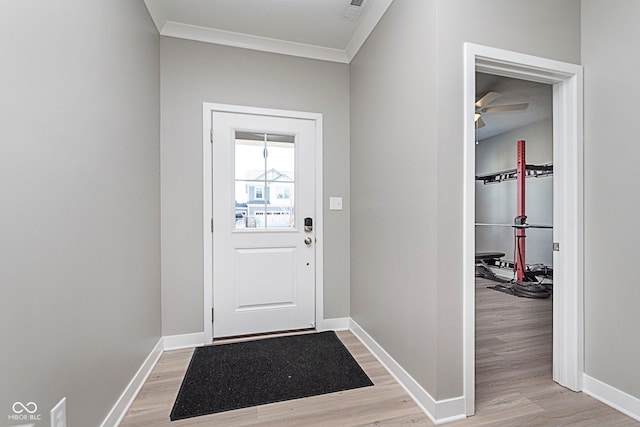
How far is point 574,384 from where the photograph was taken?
186 centimetres

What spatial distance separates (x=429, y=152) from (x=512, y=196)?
519 centimetres

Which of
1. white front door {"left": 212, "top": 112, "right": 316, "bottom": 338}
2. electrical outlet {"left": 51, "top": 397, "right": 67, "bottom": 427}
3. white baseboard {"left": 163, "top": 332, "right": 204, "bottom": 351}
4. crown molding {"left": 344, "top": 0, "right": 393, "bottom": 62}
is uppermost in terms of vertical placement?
crown molding {"left": 344, "top": 0, "right": 393, "bottom": 62}

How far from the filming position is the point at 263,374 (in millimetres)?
2072

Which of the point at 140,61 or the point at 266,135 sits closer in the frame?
the point at 140,61

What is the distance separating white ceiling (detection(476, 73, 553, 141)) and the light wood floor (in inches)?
118

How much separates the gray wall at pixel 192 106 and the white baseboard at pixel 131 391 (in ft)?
1.00

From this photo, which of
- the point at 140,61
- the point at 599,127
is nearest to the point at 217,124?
the point at 140,61

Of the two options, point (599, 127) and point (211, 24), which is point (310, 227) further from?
point (599, 127)

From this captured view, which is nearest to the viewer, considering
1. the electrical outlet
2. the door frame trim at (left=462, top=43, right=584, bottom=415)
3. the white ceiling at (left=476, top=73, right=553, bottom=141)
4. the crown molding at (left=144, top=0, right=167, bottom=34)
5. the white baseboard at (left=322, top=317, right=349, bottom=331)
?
the electrical outlet

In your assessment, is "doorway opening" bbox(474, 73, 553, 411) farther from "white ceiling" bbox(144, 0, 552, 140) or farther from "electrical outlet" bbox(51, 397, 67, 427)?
"electrical outlet" bbox(51, 397, 67, 427)

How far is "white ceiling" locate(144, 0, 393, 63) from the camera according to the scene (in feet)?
7.36

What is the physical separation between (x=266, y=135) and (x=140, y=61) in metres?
1.08

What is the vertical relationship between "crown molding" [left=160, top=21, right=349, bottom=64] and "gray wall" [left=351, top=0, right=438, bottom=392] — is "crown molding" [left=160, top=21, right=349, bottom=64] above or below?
above

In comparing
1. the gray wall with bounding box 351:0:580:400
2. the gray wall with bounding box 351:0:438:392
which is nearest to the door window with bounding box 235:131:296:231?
→ the gray wall with bounding box 351:0:438:392
